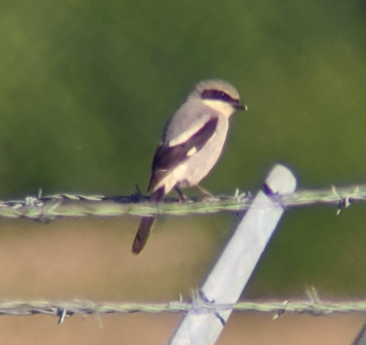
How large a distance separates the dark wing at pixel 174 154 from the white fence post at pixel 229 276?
2.20m

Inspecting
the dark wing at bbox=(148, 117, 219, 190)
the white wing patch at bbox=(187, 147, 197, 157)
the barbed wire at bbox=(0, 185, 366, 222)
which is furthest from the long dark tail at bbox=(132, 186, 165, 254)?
the barbed wire at bbox=(0, 185, 366, 222)

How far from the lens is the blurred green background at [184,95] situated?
9.29m

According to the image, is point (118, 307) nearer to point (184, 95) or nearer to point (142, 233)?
point (142, 233)

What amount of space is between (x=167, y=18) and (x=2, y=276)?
208 inches

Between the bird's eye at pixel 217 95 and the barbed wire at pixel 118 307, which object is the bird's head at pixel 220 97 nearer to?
the bird's eye at pixel 217 95

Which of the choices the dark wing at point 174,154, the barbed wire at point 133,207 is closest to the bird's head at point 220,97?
the dark wing at point 174,154

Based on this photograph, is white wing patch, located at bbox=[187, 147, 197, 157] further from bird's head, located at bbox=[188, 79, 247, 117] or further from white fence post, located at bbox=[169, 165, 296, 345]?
white fence post, located at bbox=[169, 165, 296, 345]

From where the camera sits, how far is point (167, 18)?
12.2 meters

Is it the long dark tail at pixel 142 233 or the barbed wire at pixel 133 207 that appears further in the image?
the long dark tail at pixel 142 233

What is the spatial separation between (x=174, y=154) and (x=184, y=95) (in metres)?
6.02

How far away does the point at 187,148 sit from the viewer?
536 cm

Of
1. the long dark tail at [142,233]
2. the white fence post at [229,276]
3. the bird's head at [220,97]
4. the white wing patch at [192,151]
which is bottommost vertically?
the white fence post at [229,276]

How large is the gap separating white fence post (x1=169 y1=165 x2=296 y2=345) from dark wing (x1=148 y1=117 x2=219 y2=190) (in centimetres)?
220

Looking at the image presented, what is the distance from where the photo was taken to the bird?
5.25 m
